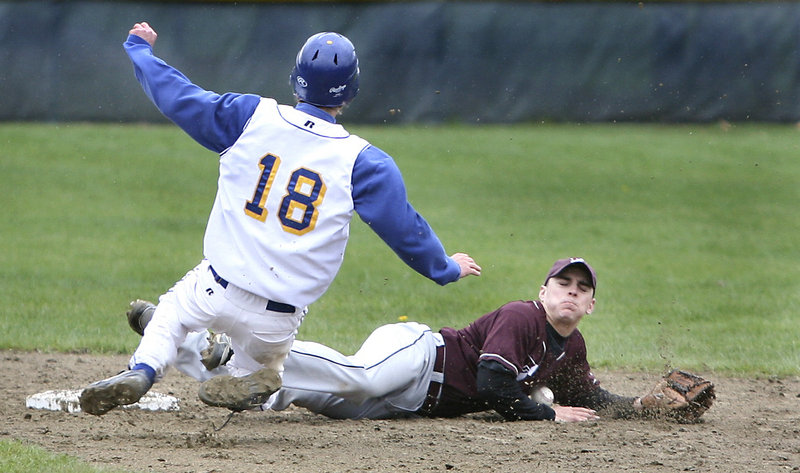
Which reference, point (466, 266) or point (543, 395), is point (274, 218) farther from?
point (543, 395)

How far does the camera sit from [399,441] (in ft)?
15.4

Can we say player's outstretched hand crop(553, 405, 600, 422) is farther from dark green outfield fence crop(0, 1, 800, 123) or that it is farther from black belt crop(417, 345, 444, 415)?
dark green outfield fence crop(0, 1, 800, 123)

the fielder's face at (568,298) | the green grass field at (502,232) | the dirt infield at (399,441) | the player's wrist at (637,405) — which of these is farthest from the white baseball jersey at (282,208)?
the green grass field at (502,232)

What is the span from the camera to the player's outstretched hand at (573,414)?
5.16 metres

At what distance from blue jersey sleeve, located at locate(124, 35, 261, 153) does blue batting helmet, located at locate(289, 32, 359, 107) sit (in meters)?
0.23

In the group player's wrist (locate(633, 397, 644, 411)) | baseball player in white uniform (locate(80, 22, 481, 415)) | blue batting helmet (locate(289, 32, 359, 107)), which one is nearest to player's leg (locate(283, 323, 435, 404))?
baseball player in white uniform (locate(80, 22, 481, 415))

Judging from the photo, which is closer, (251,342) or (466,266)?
(251,342)

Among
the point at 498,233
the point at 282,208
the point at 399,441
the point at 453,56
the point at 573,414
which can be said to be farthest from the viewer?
the point at 453,56

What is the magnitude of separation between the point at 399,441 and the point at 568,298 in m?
1.10

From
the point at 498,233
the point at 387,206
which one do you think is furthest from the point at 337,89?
the point at 498,233

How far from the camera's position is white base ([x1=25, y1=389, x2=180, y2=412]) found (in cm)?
527

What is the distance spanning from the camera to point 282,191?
4371 mm

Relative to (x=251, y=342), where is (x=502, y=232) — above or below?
above

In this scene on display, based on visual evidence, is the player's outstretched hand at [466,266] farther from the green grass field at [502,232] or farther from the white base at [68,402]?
the green grass field at [502,232]
